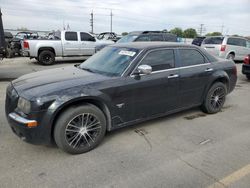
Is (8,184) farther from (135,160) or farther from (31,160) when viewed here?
(135,160)

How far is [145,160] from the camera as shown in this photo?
125 inches

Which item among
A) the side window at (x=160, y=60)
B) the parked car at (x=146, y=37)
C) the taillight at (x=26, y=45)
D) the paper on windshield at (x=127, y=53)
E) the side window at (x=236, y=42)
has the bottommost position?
the side window at (x=160, y=60)

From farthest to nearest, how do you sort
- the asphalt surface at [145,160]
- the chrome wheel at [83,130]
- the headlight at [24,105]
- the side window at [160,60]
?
1. the side window at [160,60]
2. the chrome wheel at [83,130]
3. the headlight at [24,105]
4. the asphalt surface at [145,160]

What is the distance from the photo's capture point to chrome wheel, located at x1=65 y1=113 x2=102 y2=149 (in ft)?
10.6

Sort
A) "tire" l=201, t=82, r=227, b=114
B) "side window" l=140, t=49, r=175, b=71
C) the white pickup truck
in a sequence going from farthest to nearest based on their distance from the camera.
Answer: the white pickup truck, "tire" l=201, t=82, r=227, b=114, "side window" l=140, t=49, r=175, b=71

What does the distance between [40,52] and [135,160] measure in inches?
432

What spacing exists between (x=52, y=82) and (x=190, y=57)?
2808 millimetres

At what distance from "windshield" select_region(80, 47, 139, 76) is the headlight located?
4.35ft

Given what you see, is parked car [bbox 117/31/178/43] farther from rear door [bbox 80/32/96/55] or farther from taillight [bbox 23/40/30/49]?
taillight [bbox 23/40/30/49]

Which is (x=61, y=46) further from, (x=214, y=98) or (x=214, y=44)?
(x=214, y=98)

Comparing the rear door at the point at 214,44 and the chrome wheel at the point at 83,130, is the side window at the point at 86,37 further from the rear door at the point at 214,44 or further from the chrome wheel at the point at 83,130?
the chrome wheel at the point at 83,130

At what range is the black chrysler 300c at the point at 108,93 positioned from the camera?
120 inches

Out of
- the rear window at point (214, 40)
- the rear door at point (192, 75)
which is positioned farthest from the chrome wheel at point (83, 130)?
the rear window at point (214, 40)

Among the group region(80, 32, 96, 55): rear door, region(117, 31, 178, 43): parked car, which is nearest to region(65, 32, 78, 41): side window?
region(80, 32, 96, 55): rear door
